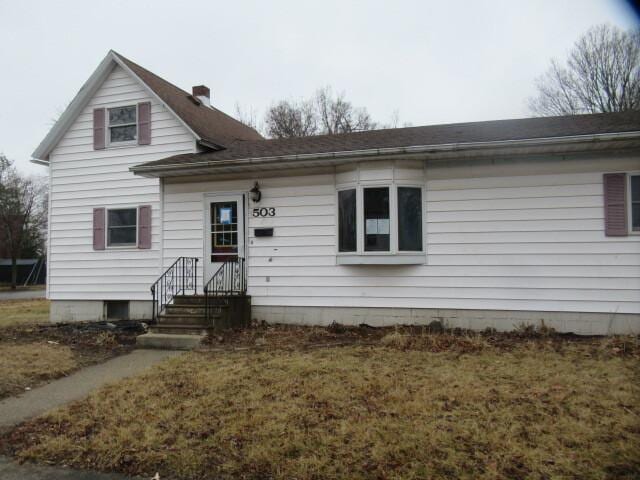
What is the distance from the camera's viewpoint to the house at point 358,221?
27.1ft

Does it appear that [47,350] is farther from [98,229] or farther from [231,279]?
[98,229]

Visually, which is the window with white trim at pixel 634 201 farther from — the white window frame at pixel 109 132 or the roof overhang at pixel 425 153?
the white window frame at pixel 109 132

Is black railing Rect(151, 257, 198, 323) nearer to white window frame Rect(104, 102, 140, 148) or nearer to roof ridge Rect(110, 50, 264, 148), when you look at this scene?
roof ridge Rect(110, 50, 264, 148)

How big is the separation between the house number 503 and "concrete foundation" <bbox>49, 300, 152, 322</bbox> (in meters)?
3.65

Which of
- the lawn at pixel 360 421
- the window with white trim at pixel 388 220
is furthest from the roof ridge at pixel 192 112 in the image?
the lawn at pixel 360 421

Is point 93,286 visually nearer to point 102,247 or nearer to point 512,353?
point 102,247

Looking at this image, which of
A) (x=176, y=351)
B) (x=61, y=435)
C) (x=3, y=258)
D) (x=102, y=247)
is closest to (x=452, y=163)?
(x=176, y=351)

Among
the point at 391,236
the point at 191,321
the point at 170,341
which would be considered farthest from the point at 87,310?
the point at 391,236

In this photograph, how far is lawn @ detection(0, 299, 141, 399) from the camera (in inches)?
248

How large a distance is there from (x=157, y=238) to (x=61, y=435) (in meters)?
7.42

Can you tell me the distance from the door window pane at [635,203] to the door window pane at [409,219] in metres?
3.52

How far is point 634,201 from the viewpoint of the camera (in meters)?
8.12

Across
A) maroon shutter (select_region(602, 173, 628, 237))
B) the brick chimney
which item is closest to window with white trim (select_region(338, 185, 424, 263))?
maroon shutter (select_region(602, 173, 628, 237))

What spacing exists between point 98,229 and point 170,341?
5.07 m
